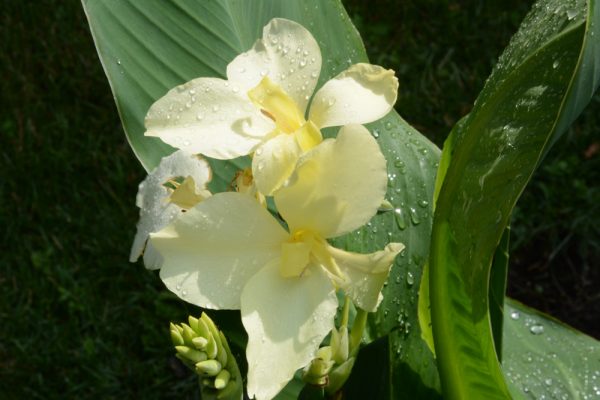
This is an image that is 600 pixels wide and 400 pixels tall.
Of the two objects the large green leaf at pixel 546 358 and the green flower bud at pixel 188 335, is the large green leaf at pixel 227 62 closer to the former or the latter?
the large green leaf at pixel 546 358

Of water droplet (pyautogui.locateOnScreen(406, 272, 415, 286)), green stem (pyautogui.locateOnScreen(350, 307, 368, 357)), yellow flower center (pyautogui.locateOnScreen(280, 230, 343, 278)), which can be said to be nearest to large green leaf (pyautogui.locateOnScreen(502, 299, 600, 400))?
water droplet (pyautogui.locateOnScreen(406, 272, 415, 286))

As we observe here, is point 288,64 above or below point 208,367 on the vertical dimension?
above

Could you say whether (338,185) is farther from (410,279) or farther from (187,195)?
(410,279)

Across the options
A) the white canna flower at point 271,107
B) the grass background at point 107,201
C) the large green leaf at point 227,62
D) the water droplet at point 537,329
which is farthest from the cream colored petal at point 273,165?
the grass background at point 107,201

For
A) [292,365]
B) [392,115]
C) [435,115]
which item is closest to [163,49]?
[392,115]

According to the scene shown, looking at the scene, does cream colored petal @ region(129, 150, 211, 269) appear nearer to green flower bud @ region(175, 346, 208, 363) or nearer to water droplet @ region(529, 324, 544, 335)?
green flower bud @ region(175, 346, 208, 363)

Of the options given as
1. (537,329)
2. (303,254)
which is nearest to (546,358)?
(537,329)
